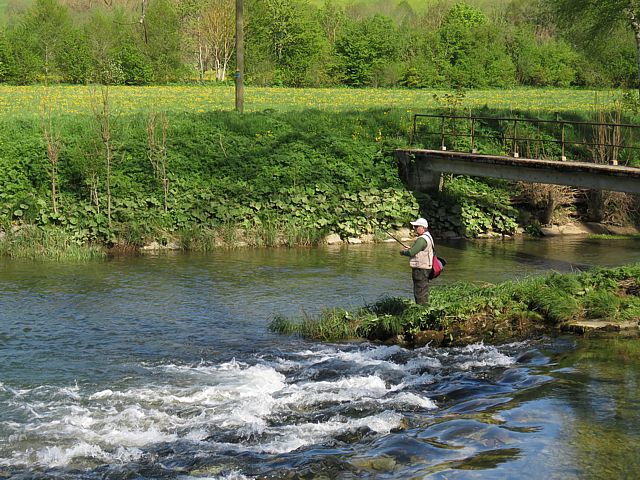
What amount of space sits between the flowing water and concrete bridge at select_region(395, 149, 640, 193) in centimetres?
685

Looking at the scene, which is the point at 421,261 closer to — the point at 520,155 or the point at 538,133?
the point at 520,155

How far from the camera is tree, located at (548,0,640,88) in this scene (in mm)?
34031

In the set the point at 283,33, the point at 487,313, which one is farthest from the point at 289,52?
the point at 487,313

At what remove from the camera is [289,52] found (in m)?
89.8

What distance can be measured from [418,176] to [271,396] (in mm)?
17586

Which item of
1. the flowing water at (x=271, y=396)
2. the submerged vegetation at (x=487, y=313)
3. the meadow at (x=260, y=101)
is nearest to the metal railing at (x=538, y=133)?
the meadow at (x=260, y=101)

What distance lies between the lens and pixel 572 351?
47.7 ft

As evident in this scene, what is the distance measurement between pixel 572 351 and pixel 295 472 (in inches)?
250

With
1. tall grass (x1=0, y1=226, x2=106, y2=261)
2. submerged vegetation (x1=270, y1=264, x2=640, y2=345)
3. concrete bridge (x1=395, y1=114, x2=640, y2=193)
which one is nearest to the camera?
submerged vegetation (x1=270, y1=264, x2=640, y2=345)

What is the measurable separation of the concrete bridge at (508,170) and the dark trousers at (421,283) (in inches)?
344

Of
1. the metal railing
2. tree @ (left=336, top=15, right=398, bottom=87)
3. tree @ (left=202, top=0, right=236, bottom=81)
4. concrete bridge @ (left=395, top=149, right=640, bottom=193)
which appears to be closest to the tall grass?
concrete bridge @ (left=395, top=149, right=640, bottom=193)

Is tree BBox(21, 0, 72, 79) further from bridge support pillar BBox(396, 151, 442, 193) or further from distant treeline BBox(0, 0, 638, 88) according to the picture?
bridge support pillar BBox(396, 151, 442, 193)

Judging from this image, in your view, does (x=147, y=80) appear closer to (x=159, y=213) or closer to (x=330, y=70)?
(x=330, y=70)

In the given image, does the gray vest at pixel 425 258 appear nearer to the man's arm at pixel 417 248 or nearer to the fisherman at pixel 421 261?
the fisherman at pixel 421 261
